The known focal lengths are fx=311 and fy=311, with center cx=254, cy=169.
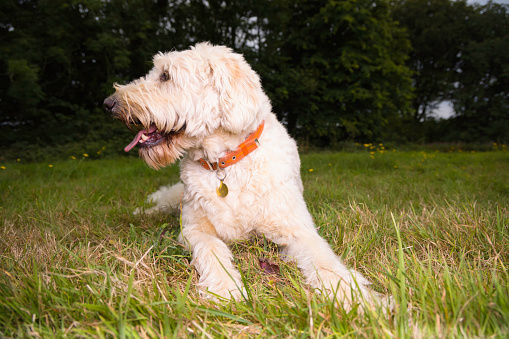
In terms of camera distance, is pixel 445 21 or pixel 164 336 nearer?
pixel 164 336

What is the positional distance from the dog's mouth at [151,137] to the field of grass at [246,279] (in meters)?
0.68

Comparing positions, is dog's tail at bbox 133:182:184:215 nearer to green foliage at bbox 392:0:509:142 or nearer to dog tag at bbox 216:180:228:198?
dog tag at bbox 216:180:228:198

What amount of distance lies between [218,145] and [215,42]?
1282 centimetres

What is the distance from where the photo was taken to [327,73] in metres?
15.4

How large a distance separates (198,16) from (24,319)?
49.9ft

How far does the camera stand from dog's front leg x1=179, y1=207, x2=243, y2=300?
165cm

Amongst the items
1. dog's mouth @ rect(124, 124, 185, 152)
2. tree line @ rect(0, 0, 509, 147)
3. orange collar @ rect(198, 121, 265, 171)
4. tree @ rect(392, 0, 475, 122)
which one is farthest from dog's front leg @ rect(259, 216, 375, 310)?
tree @ rect(392, 0, 475, 122)

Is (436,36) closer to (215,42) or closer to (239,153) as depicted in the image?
(215,42)

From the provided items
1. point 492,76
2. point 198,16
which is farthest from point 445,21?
point 198,16

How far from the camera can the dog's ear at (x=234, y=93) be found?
2229 mm

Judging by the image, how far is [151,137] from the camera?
7.82ft

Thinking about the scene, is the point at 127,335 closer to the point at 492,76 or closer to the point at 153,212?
the point at 153,212

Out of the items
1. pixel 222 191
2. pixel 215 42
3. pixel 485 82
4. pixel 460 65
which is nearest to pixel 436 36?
pixel 460 65

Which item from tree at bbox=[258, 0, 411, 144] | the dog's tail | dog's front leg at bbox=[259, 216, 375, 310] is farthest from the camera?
tree at bbox=[258, 0, 411, 144]
